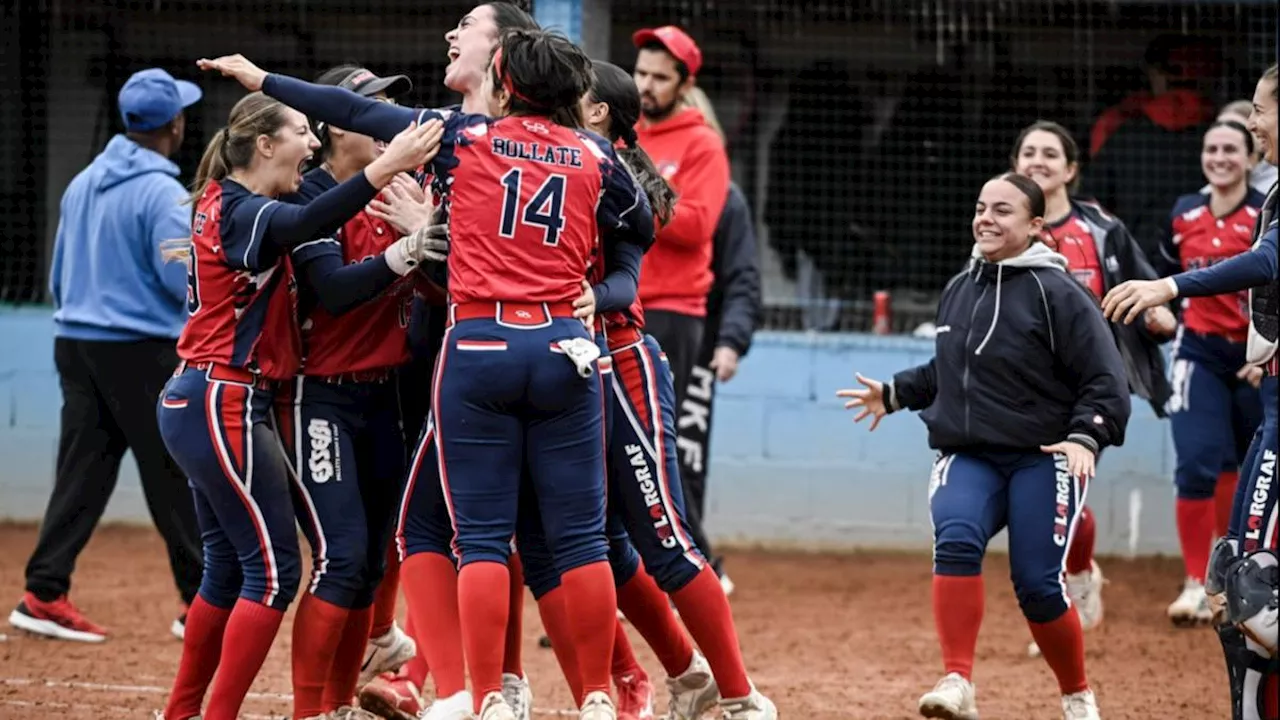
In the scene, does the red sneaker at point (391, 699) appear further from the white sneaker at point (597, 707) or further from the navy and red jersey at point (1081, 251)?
the navy and red jersey at point (1081, 251)

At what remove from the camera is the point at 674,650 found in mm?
5508

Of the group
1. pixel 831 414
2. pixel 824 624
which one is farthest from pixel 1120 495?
pixel 824 624

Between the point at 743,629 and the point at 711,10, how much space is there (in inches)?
151

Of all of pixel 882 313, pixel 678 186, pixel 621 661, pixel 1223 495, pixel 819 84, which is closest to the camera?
pixel 621 661

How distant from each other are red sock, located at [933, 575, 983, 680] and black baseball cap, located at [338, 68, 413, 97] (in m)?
2.16

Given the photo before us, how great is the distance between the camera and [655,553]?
A: 5.29 m

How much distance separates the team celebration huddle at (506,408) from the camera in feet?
16.0

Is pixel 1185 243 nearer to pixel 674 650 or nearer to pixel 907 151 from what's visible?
pixel 907 151

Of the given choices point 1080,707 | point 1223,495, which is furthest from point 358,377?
point 1223,495

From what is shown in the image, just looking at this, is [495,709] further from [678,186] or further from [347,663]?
[678,186]

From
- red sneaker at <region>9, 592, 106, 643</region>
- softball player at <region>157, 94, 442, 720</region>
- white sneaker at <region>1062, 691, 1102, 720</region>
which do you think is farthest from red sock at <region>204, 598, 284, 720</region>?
red sneaker at <region>9, 592, 106, 643</region>

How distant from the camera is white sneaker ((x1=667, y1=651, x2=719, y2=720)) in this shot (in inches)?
218

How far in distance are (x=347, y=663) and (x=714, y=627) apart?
3.49 feet

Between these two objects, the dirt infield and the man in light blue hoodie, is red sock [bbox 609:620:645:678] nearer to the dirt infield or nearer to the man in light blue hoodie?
the dirt infield
